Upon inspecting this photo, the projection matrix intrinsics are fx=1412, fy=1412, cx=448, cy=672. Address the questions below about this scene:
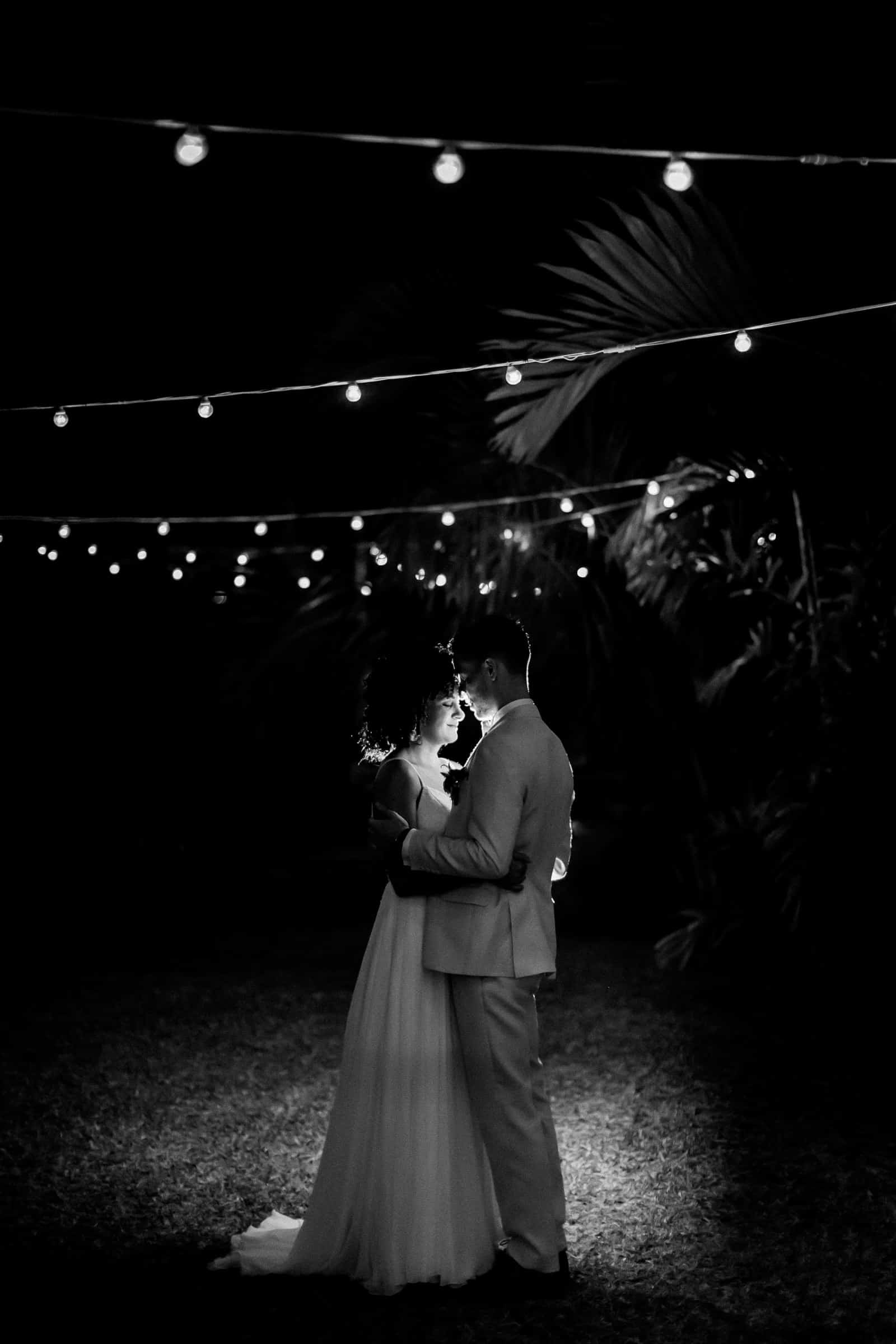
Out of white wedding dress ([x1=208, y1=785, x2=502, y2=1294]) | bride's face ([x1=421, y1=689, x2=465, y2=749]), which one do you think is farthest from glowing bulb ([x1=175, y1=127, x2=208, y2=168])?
white wedding dress ([x1=208, y1=785, x2=502, y2=1294])

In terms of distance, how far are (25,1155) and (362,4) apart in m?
6.06

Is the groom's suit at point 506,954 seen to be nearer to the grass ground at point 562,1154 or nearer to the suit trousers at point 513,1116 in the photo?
the suit trousers at point 513,1116

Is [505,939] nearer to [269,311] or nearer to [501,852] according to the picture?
[501,852]

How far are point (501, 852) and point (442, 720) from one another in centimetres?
56

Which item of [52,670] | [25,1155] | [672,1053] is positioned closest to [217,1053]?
[25,1155]

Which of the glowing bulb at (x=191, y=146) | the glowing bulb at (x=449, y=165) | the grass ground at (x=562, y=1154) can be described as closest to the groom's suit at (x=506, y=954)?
the grass ground at (x=562, y=1154)

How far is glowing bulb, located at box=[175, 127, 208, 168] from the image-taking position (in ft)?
11.0

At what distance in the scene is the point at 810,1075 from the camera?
19.6 ft

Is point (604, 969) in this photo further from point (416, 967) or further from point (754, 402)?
point (416, 967)

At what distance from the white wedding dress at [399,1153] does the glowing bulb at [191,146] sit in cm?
191

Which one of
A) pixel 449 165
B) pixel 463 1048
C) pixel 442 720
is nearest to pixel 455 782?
pixel 442 720

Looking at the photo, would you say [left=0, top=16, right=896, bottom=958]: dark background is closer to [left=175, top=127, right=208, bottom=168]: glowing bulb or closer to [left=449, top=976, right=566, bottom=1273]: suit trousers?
[left=175, top=127, right=208, bottom=168]: glowing bulb

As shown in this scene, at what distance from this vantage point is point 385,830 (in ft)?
12.0

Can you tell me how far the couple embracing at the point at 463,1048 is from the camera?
11.6ft
